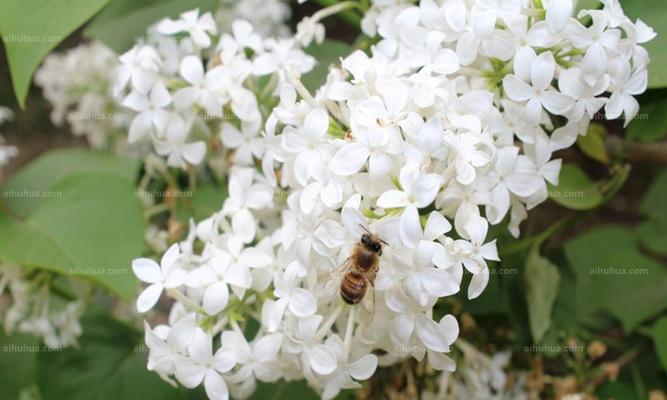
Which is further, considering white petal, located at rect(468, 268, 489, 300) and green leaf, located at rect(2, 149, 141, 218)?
green leaf, located at rect(2, 149, 141, 218)

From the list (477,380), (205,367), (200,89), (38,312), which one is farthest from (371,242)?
(38,312)

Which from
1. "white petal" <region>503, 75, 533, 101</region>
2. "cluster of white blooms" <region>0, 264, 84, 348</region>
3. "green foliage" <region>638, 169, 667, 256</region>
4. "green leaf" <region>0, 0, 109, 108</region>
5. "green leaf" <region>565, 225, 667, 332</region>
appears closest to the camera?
"white petal" <region>503, 75, 533, 101</region>

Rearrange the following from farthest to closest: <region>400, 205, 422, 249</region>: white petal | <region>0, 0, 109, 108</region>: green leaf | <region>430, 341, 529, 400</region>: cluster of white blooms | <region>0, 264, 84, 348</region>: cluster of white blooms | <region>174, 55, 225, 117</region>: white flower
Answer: <region>0, 264, 84, 348</region>: cluster of white blooms < <region>430, 341, 529, 400</region>: cluster of white blooms < <region>174, 55, 225, 117</region>: white flower < <region>0, 0, 109, 108</region>: green leaf < <region>400, 205, 422, 249</region>: white petal

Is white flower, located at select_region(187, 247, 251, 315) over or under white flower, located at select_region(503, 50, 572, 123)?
under

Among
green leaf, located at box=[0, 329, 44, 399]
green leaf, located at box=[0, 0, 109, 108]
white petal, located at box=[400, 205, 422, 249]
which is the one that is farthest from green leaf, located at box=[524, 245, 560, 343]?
green leaf, located at box=[0, 329, 44, 399]

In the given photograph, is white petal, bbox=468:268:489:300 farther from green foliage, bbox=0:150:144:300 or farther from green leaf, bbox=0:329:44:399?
green leaf, bbox=0:329:44:399

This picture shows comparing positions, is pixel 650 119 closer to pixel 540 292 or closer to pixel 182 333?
pixel 540 292

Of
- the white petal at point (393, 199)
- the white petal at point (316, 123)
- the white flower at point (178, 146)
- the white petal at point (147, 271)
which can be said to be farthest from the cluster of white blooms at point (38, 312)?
the white petal at point (393, 199)
